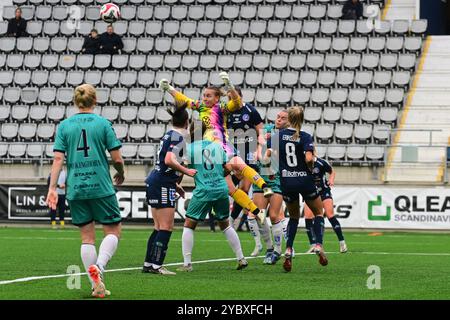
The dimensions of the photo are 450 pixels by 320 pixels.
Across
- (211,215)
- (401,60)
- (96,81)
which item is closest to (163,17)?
(96,81)

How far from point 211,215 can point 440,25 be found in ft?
52.0

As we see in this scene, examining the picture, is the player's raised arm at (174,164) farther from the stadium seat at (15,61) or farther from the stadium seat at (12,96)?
the stadium seat at (15,61)

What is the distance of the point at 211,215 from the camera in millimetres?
28766

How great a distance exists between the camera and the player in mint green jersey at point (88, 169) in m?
10.7

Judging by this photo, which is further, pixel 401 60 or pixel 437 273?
pixel 401 60

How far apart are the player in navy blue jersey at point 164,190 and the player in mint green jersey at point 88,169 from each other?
2769 millimetres

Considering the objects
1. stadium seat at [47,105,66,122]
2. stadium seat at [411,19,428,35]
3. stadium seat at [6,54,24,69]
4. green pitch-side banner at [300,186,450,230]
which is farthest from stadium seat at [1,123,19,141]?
stadium seat at [411,19,428,35]

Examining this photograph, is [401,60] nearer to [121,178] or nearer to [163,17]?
[163,17]

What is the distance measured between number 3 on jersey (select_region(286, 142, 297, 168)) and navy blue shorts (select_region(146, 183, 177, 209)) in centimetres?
172

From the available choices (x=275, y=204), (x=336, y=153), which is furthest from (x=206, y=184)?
(x=336, y=153)

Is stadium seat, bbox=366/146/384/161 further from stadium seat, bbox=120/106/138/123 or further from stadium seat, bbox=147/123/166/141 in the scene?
stadium seat, bbox=120/106/138/123

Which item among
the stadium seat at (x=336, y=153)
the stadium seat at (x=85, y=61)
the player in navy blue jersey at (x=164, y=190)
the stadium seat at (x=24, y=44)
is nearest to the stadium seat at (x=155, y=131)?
the stadium seat at (x=85, y=61)

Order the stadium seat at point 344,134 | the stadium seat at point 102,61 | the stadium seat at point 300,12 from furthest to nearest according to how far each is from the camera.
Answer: the stadium seat at point 300,12, the stadium seat at point 102,61, the stadium seat at point 344,134

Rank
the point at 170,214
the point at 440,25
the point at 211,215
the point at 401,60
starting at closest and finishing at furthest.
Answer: the point at 170,214
the point at 211,215
the point at 401,60
the point at 440,25
